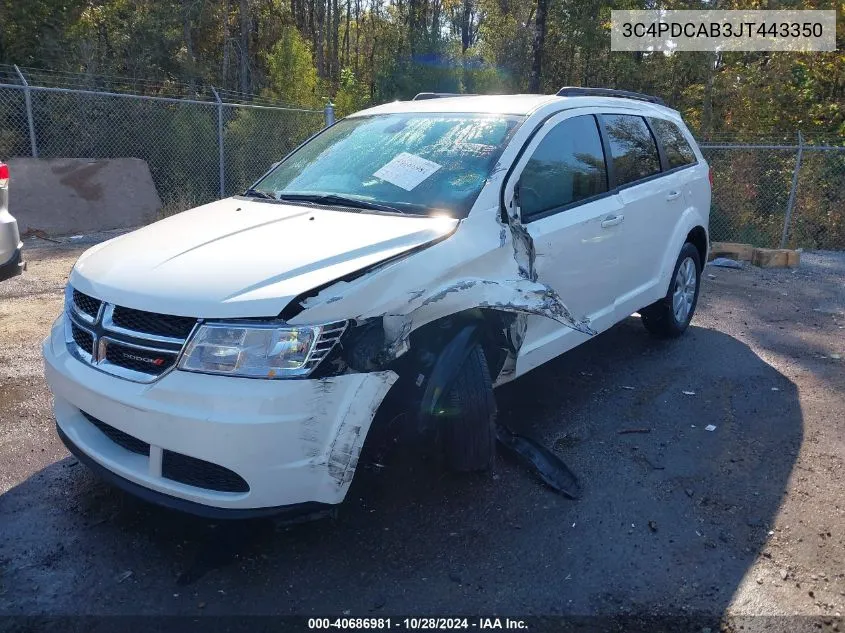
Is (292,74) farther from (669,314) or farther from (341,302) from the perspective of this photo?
(341,302)

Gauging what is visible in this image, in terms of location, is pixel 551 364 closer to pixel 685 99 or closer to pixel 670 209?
pixel 670 209

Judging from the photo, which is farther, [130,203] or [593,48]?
[593,48]

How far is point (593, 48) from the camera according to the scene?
23297mm

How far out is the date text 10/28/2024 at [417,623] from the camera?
246cm

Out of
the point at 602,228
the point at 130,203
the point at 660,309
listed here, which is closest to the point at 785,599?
the point at 602,228

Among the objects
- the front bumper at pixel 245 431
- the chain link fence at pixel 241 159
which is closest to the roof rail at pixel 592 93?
the front bumper at pixel 245 431

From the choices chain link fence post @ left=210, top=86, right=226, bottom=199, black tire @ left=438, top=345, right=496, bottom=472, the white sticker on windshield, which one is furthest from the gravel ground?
chain link fence post @ left=210, top=86, right=226, bottom=199

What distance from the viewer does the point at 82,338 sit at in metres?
2.91

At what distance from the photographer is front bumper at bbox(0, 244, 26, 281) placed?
16.7 ft

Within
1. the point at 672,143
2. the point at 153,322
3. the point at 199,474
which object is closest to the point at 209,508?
the point at 199,474

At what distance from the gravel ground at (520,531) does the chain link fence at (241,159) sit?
7671 millimetres

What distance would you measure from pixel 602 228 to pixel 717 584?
216cm

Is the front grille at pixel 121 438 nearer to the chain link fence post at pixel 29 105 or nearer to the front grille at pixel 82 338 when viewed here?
the front grille at pixel 82 338

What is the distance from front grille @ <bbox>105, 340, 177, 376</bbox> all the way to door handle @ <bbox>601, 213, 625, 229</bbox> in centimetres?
270
